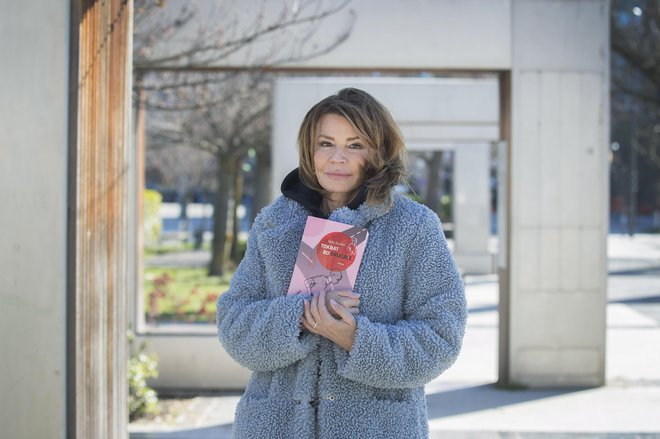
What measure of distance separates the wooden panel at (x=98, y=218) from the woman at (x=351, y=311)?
4.35ft

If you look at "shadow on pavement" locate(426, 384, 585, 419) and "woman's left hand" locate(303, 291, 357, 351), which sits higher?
"woman's left hand" locate(303, 291, 357, 351)

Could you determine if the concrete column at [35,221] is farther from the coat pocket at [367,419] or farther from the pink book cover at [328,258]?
the coat pocket at [367,419]

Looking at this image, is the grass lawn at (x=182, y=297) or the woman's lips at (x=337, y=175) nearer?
the woman's lips at (x=337, y=175)

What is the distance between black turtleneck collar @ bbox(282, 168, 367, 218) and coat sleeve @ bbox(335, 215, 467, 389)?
22 centimetres

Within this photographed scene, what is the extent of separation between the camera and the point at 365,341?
7.44 ft

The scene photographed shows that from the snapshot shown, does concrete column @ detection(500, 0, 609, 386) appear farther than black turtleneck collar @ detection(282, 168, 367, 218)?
Yes

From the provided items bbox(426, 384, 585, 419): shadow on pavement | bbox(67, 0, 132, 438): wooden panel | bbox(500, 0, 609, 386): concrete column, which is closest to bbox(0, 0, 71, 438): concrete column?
bbox(67, 0, 132, 438): wooden panel

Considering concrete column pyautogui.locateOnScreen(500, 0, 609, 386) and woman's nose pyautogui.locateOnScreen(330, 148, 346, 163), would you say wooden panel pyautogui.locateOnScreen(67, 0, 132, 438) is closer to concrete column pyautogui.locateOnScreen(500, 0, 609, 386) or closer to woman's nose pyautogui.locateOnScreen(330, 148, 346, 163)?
woman's nose pyautogui.locateOnScreen(330, 148, 346, 163)

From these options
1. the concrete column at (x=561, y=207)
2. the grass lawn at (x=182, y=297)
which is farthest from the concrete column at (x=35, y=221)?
the grass lawn at (x=182, y=297)

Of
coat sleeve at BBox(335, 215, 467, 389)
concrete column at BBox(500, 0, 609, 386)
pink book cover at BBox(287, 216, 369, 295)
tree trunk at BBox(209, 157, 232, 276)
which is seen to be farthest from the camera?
tree trunk at BBox(209, 157, 232, 276)

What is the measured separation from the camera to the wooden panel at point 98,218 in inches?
138

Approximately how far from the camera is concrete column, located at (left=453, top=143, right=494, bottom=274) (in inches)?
797

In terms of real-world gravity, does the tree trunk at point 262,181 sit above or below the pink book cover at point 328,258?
above

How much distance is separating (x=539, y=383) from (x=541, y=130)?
2426 mm
